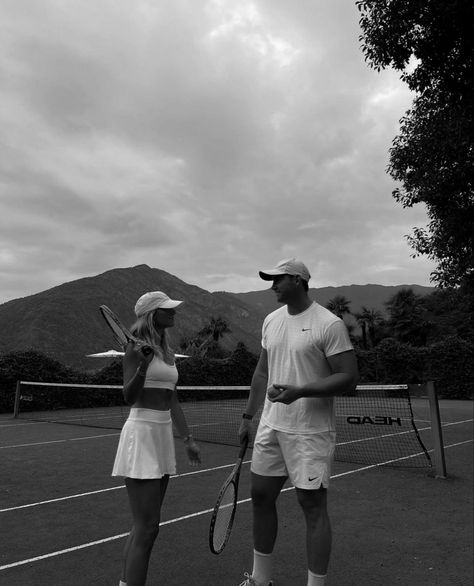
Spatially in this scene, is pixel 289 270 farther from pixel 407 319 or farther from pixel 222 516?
pixel 407 319

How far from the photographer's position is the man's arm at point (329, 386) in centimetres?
333

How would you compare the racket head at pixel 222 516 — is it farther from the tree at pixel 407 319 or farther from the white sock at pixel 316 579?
the tree at pixel 407 319

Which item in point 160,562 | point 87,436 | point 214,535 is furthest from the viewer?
point 87,436

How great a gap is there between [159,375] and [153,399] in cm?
16

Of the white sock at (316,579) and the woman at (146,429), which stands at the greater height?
the woman at (146,429)

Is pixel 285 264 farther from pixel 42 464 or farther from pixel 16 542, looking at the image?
pixel 42 464

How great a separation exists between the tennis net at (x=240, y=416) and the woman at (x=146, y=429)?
5925mm

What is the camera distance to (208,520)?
6051 mm

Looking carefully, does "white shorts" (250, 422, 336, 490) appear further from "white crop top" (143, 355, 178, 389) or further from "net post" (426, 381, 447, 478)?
"net post" (426, 381, 447, 478)

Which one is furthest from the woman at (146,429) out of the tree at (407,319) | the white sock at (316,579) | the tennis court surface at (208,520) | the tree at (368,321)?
the tree at (368,321)

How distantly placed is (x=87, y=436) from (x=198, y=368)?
738 inches

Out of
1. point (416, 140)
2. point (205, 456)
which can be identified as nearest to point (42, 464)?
point (205, 456)

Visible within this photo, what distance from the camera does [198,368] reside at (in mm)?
32812

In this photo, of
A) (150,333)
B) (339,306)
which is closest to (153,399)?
(150,333)
